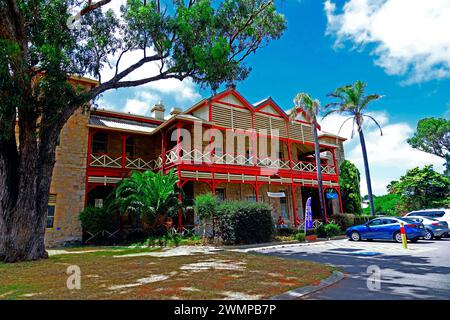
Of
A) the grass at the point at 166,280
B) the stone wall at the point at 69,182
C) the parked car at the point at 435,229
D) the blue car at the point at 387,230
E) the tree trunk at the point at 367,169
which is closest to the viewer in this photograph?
the grass at the point at 166,280

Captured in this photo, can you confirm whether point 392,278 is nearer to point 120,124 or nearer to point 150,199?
point 150,199

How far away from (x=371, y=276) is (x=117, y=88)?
456 inches

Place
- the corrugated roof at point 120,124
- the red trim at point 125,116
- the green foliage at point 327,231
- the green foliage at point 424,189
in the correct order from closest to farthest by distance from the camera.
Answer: the green foliage at point 327,231 → the corrugated roof at point 120,124 → the red trim at point 125,116 → the green foliage at point 424,189

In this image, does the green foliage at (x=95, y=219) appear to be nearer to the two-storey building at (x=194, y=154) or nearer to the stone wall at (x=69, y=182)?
the stone wall at (x=69, y=182)

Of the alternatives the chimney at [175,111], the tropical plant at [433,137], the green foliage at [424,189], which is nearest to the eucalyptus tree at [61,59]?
the chimney at [175,111]

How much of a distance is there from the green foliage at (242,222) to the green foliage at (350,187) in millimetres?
14482

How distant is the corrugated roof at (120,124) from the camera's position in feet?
60.2

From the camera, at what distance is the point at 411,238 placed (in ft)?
44.6

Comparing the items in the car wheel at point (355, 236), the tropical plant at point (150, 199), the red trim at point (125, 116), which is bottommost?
the car wheel at point (355, 236)

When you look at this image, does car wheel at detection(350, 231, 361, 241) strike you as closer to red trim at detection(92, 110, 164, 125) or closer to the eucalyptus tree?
the eucalyptus tree

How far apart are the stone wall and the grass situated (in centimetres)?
776

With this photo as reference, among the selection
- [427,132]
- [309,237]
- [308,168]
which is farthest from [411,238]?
[427,132]

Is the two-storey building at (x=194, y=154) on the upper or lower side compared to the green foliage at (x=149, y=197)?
upper

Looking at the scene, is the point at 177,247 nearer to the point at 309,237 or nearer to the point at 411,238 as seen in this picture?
the point at 309,237
